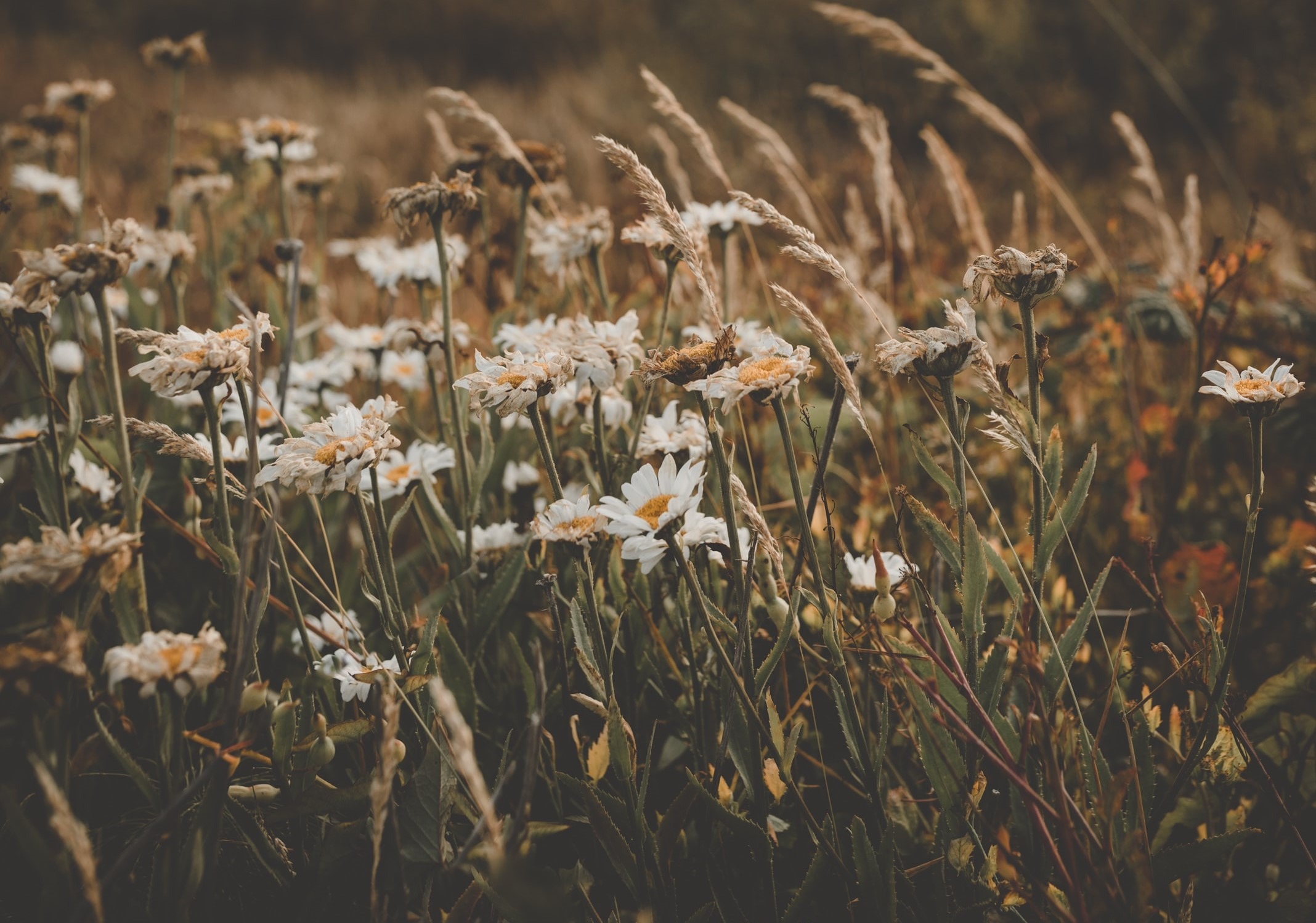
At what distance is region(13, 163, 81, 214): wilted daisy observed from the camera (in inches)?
76.5

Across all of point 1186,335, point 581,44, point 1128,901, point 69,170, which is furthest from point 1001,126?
point 581,44

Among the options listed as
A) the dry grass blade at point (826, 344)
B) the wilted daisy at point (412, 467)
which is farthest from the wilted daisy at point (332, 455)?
the dry grass blade at point (826, 344)

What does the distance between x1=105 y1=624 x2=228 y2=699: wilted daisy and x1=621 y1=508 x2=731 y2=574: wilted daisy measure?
0.32 metres

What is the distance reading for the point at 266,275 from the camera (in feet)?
5.98

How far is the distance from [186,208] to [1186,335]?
84.5 inches

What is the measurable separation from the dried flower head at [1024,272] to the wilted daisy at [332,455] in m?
0.55

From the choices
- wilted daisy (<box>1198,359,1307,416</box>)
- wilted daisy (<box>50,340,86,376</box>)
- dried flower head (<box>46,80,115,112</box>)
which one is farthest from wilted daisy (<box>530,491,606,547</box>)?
dried flower head (<box>46,80,115,112</box>)

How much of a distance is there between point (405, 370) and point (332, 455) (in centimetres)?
92

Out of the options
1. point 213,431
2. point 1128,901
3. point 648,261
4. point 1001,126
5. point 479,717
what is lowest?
point 479,717

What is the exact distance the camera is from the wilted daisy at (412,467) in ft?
3.59

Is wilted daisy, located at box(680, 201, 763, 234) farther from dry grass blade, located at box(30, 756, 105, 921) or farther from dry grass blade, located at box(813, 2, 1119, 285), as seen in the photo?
dry grass blade, located at box(30, 756, 105, 921)

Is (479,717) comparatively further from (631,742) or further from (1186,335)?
(1186,335)

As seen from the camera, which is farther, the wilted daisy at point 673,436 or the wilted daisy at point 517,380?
the wilted daisy at point 673,436

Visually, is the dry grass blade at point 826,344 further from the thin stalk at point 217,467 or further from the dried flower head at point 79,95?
the dried flower head at point 79,95
